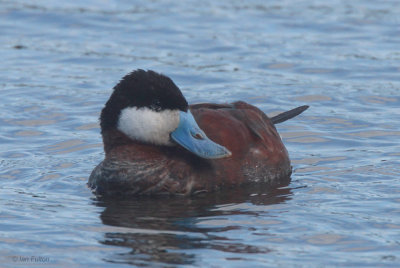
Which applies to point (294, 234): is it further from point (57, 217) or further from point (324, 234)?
point (57, 217)

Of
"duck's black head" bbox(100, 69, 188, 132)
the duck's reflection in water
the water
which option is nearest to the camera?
the duck's reflection in water

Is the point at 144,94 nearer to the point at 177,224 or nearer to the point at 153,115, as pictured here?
the point at 153,115

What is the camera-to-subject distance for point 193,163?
7.45 meters

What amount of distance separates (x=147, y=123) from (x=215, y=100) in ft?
10.9

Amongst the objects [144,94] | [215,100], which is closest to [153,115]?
[144,94]

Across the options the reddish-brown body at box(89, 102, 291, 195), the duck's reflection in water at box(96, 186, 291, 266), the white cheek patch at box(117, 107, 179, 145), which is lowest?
the duck's reflection in water at box(96, 186, 291, 266)

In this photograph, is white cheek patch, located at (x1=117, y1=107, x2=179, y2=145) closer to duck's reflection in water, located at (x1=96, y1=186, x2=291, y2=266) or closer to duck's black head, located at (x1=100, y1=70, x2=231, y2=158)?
duck's black head, located at (x1=100, y1=70, x2=231, y2=158)

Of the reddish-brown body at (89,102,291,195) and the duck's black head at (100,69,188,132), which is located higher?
the duck's black head at (100,69,188,132)

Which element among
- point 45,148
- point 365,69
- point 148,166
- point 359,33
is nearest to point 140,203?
point 148,166

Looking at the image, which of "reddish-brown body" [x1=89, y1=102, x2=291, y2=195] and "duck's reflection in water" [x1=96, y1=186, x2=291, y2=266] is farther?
"reddish-brown body" [x1=89, y1=102, x2=291, y2=195]

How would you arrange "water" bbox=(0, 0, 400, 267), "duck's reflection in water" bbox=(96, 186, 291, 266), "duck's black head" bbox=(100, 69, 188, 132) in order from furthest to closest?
"duck's black head" bbox=(100, 69, 188, 132), "water" bbox=(0, 0, 400, 267), "duck's reflection in water" bbox=(96, 186, 291, 266)

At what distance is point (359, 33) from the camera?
1383 cm

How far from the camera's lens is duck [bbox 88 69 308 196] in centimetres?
735

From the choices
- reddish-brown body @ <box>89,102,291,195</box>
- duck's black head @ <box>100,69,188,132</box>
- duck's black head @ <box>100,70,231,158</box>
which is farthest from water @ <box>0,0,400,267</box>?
duck's black head @ <box>100,69,188,132</box>
